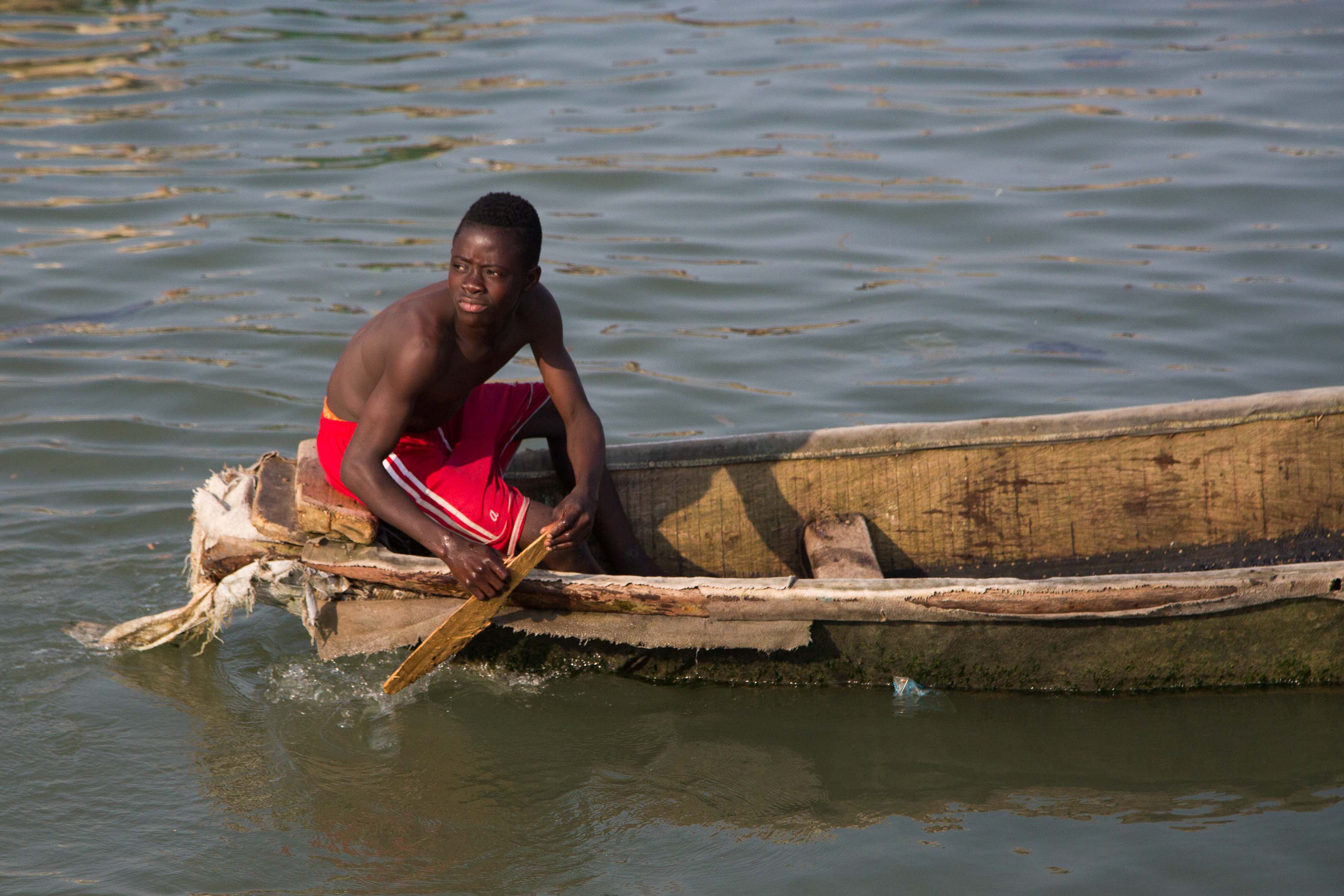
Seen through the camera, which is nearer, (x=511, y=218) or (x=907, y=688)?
(x=511, y=218)

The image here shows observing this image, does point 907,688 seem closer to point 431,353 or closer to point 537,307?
point 537,307

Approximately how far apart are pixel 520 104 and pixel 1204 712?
7.64 meters

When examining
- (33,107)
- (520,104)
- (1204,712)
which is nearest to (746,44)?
(520,104)

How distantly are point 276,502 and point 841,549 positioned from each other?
5.53ft

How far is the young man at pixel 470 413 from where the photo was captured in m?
3.09

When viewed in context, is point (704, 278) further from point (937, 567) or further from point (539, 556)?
point (539, 556)

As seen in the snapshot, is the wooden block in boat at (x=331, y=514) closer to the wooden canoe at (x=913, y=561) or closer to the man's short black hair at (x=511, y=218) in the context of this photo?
the wooden canoe at (x=913, y=561)

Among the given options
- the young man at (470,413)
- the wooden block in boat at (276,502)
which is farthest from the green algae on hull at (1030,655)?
the wooden block in boat at (276,502)

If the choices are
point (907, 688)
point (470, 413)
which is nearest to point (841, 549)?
point (907, 688)

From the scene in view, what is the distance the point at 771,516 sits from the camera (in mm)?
4094

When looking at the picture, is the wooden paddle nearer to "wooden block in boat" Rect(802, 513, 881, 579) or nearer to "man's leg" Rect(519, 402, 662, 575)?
"man's leg" Rect(519, 402, 662, 575)

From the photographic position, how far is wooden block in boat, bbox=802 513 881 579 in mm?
3656

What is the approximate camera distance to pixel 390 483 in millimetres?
3195

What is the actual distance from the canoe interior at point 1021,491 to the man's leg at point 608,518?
0.12 metres
